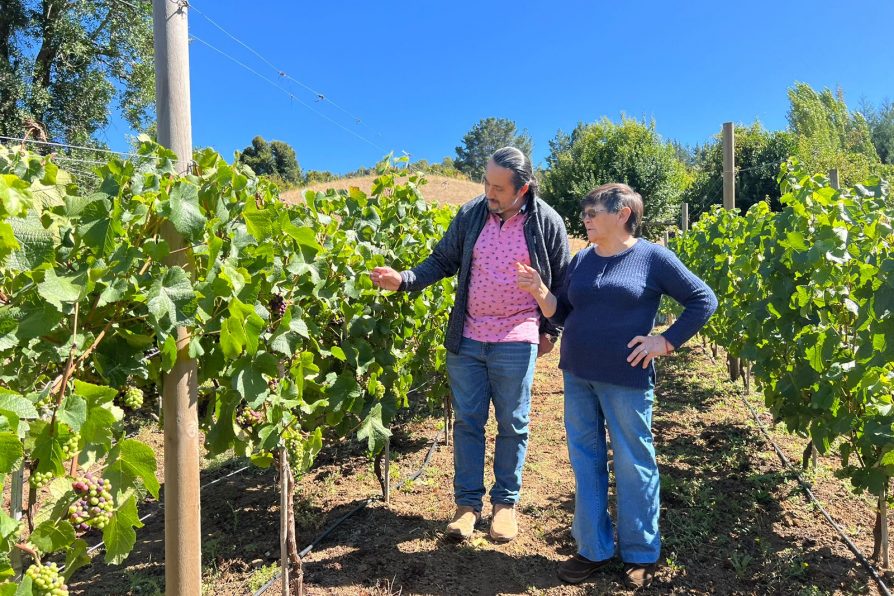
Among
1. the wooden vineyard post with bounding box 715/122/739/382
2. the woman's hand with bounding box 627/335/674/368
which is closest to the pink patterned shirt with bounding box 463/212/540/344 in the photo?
the woman's hand with bounding box 627/335/674/368

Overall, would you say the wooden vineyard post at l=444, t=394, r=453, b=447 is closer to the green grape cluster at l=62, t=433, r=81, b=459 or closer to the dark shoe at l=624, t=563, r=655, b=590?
the dark shoe at l=624, t=563, r=655, b=590

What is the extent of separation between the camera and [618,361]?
7.45 feet

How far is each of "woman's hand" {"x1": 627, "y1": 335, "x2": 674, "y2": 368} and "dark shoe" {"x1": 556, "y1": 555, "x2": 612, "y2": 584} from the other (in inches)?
33.0

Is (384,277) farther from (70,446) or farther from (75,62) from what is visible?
(75,62)

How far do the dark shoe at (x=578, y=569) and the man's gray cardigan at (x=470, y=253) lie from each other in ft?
3.17

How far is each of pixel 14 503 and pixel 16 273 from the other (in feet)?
2.35

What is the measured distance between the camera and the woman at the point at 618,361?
2.27 meters

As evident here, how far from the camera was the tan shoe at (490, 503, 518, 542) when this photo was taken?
2738 mm

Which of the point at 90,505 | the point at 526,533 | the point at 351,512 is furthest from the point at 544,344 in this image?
the point at 90,505

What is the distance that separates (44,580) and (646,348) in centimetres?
183

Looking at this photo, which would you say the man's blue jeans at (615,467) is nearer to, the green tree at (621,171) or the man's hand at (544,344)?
the man's hand at (544,344)

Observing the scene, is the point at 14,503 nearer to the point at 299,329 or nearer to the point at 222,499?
the point at 299,329

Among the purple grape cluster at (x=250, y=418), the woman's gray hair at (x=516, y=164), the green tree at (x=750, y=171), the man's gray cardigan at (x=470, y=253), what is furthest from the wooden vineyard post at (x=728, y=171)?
the green tree at (x=750, y=171)

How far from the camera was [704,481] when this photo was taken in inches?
139
